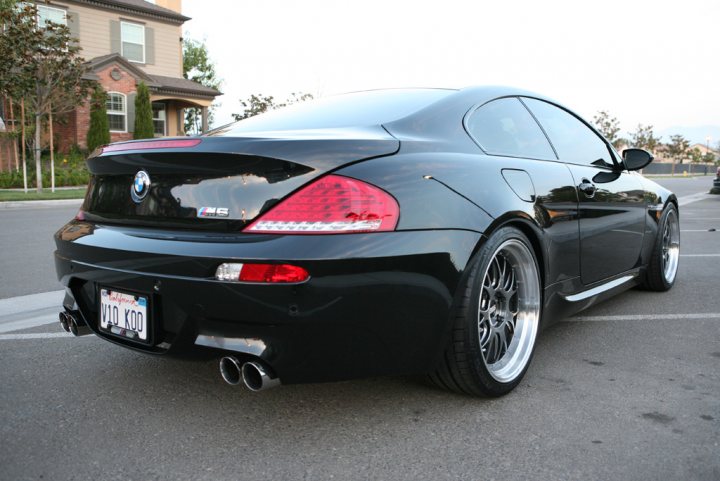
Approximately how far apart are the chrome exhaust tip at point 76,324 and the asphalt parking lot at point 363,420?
0.91ft

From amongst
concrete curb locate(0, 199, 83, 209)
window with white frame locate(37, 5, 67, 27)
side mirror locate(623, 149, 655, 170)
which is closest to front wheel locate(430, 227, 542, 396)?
side mirror locate(623, 149, 655, 170)

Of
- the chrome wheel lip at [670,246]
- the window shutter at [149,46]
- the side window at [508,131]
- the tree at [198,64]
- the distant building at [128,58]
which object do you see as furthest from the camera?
the tree at [198,64]

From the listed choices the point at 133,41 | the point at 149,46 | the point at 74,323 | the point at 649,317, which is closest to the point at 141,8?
the point at 133,41

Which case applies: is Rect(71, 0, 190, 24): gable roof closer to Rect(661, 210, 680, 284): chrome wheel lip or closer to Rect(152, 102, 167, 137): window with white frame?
Rect(152, 102, 167, 137): window with white frame

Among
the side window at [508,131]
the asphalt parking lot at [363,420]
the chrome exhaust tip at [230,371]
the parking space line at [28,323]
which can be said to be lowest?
the parking space line at [28,323]

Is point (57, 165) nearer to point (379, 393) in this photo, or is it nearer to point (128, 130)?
point (128, 130)

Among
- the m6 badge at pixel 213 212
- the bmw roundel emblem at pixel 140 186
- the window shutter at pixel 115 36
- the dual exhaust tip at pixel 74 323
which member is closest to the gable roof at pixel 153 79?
the window shutter at pixel 115 36

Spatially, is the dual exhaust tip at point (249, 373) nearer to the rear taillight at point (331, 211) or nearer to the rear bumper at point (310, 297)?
the rear bumper at point (310, 297)

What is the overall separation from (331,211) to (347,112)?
104 cm

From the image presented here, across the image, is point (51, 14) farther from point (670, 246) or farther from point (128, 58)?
point (670, 246)

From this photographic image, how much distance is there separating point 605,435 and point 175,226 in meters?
1.75

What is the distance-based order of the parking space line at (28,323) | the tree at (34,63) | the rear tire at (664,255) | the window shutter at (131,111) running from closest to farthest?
the parking space line at (28,323) → the rear tire at (664,255) → the tree at (34,63) → the window shutter at (131,111)

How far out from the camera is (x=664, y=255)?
16.2 feet

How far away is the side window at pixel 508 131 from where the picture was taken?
2984 mm
